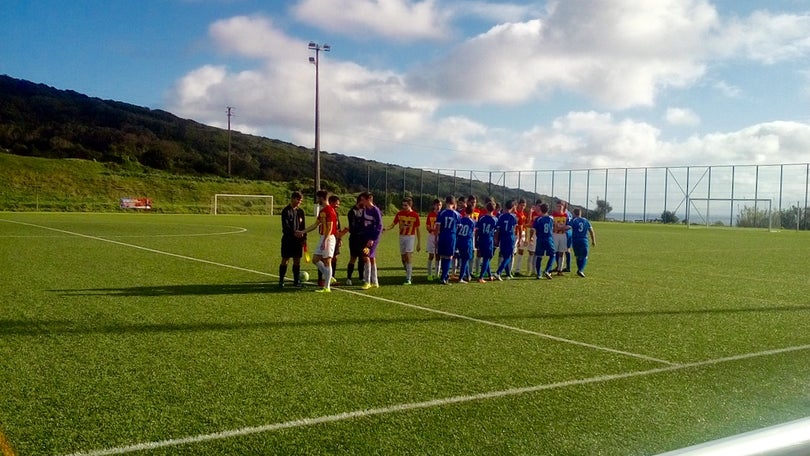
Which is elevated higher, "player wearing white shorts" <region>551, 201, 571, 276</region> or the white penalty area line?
"player wearing white shorts" <region>551, 201, 571, 276</region>

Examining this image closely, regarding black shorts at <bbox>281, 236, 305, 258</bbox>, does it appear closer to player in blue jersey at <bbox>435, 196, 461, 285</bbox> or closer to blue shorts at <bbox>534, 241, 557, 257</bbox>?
player in blue jersey at <bbox>435, 196, 461, 285</bbox>

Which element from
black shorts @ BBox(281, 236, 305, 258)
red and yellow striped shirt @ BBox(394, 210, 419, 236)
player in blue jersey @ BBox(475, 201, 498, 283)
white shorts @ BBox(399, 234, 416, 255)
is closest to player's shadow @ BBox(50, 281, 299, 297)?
black shorts @ BBox(281, 236, 305, 258)

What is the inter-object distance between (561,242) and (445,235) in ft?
12.7

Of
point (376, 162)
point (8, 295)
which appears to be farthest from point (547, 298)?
point (376, 162)

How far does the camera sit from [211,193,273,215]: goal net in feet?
215

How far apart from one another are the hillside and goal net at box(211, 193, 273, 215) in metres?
15.1

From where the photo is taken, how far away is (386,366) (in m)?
6.42

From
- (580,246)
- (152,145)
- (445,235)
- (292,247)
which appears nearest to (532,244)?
(580,246)

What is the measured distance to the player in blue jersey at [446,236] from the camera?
1333cm

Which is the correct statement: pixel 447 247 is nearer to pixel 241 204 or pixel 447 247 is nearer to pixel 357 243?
pixel 357 243

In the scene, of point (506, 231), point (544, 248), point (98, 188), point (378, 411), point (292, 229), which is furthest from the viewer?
point (98, 188)

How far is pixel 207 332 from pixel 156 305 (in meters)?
2.25

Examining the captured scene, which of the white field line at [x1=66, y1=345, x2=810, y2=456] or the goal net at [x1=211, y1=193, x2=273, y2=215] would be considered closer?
the white field line at [x1=66, y1=345, x2=810, y2=456]

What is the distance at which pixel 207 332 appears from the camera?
7930 millimetres
